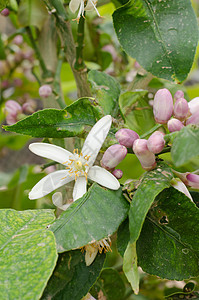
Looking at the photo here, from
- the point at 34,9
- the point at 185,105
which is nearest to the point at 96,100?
the point at 185,105

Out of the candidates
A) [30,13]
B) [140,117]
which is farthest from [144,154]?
[30,13]

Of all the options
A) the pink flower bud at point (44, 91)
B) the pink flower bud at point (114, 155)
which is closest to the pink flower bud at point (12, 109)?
the pink flower bud at point (44, 91)

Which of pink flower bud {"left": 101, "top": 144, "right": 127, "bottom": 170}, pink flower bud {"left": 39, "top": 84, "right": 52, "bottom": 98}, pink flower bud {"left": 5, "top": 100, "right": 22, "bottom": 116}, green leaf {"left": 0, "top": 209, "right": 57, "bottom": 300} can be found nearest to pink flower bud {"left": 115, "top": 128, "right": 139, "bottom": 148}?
pink flower bud {"left": 101, "top": 144, "right": 127, "bottom": 170}

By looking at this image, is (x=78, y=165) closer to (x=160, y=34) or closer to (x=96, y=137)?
(x=96, y=137)

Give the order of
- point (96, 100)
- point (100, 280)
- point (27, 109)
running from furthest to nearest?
1. point (27, 109)
2. point (100, 280)
3. point (96, 100)

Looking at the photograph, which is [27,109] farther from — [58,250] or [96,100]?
[58,250]

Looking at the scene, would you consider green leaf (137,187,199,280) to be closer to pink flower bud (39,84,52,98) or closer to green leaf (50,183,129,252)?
green leaf (50,183,129,252)
